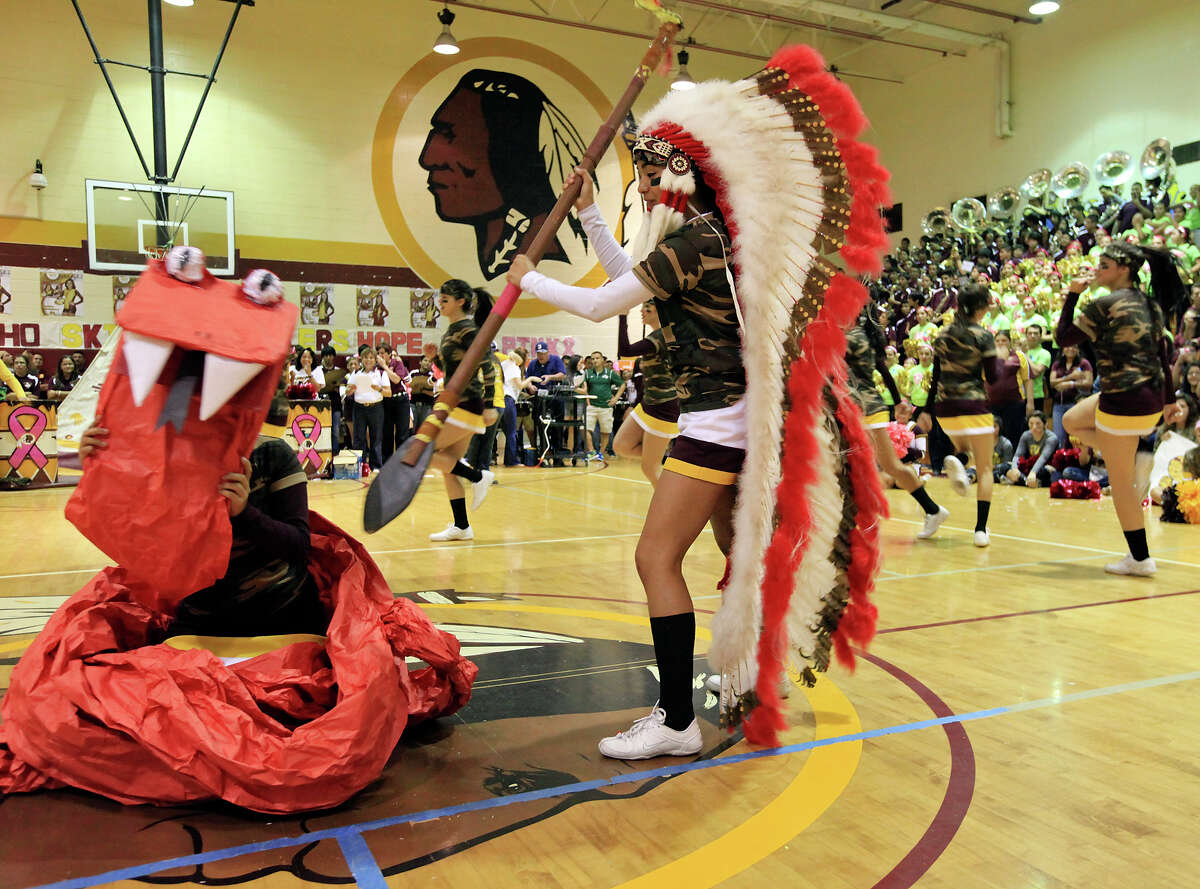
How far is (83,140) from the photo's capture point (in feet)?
44.1

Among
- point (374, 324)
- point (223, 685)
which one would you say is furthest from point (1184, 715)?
point (374, 324)

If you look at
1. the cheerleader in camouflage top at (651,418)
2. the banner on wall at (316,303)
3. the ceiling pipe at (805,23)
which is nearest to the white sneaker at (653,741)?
the cheerleader in camouflage top at (651,418)

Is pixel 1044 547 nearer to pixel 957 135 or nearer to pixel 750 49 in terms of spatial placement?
pixel 957 135

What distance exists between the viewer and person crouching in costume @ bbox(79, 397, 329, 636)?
242cm

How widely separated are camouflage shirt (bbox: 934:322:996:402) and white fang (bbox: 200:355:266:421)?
5.41 metres

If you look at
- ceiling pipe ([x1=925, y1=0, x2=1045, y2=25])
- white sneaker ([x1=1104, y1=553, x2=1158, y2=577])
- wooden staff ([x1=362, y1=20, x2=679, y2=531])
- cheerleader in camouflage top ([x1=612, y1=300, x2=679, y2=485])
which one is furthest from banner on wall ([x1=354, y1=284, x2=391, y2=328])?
wooden staff ([x1=362, y1=20, x2=679, y2=531])

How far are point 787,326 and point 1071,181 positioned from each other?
13904 millimetres

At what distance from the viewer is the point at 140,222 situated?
12.8 metres

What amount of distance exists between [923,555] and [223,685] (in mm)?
4669

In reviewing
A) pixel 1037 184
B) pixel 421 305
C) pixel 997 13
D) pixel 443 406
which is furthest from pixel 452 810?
pixel 997 13

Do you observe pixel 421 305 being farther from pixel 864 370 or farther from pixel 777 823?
pixel 777 823

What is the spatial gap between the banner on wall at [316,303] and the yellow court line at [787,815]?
1327cm

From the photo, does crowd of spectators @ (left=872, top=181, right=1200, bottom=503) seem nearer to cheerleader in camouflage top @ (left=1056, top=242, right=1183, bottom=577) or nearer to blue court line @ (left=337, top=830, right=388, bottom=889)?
Result: cheerleader in camouflage top @ (left=1056, top=242, right=1183, bottom=577)

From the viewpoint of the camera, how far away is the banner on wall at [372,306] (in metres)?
15.2
